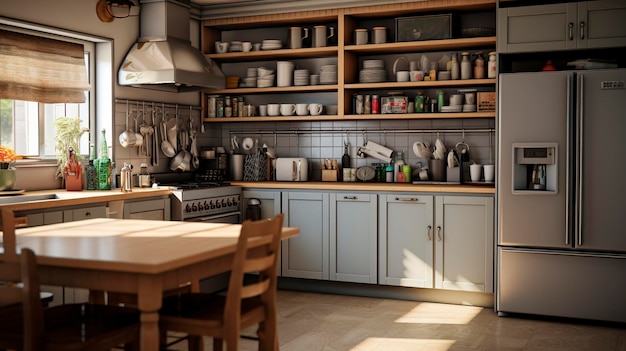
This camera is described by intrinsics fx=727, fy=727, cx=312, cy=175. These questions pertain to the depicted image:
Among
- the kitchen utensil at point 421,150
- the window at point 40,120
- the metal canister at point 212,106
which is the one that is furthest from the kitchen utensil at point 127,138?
the kitchen utensil at point 421,150

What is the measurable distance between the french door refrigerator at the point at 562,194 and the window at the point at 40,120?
3176mm

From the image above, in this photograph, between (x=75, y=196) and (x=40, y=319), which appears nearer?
(x=40, y=319)

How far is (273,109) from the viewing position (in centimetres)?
656

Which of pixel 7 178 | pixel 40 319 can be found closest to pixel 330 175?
pixel 7 178

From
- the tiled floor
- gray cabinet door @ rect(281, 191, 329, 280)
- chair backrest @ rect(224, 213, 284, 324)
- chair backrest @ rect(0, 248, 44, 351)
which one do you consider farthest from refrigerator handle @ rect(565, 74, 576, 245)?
chair backrest @ rect(0, 248, 44, 351)

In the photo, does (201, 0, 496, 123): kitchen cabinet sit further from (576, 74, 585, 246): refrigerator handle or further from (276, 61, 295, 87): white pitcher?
(576, 74, 585, 246): refrigerator handle

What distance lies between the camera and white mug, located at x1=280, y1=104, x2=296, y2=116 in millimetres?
6488

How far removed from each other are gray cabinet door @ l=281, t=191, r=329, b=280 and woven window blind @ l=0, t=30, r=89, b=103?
1.92 meters

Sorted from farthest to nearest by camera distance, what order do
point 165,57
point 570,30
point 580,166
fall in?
point 165,57, point 570,30, point 580,166

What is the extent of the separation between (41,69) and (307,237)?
2.45 meters

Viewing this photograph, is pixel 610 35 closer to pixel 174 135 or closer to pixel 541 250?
pixel 541 250

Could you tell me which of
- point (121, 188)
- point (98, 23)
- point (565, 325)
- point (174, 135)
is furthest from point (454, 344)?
point (98, 23)

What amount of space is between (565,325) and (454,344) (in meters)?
1.02

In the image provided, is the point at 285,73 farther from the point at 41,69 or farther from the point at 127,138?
the point at 41,69
